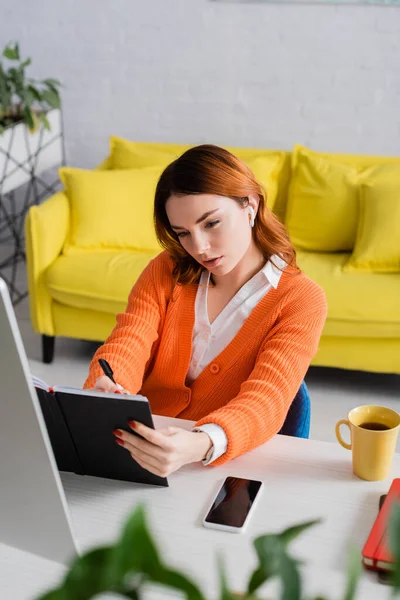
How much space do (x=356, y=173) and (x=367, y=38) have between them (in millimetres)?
707

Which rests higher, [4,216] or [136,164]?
[136,164]

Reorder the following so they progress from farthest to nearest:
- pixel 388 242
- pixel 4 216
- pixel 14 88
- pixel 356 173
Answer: pixel 4 216 < pixel 14 88 < pixel 356 173 < pixel 388 242

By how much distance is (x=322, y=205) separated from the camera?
124 inches

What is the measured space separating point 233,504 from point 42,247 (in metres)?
2.07

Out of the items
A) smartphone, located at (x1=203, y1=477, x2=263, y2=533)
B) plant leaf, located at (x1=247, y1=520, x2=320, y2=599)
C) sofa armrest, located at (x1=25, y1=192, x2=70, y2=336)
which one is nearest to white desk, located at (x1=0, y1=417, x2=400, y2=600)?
smartphone, located at (x1=203, y1=477, x2=263, y2=533)

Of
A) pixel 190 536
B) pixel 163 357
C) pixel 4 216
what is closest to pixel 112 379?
pixel 163 357

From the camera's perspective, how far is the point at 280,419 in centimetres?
134

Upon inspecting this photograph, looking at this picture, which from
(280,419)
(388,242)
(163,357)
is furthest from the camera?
(388,242)

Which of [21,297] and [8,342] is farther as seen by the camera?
[21,297]

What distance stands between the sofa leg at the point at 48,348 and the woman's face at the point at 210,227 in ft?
5.69

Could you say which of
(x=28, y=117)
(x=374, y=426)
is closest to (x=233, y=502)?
(x=374, y=426)

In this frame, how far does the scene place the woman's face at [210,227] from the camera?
1.45 m

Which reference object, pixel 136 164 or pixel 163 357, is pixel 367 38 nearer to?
pixel 136 164

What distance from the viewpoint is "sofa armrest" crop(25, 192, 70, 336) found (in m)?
3.01
